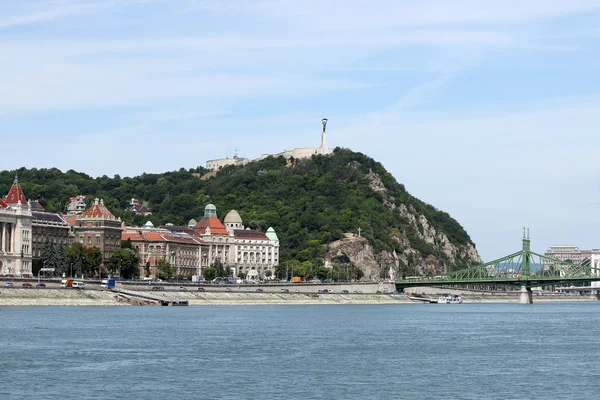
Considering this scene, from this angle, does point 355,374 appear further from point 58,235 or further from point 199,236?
point 199,236

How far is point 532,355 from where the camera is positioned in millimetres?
61719

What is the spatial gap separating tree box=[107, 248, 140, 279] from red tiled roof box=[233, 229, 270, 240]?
41732mm

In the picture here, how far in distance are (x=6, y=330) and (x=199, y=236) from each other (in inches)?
4617

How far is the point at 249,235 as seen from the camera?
193000 mm

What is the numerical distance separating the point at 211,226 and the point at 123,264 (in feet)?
146

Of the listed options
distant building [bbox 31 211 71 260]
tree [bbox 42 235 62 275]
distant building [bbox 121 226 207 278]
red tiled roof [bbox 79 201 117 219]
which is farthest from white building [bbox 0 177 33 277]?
distant building [bbox 121 226 207 278]

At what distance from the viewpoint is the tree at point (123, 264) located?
146 metres

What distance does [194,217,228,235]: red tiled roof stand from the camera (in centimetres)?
18950

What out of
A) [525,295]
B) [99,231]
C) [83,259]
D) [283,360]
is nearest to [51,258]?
[83,259]

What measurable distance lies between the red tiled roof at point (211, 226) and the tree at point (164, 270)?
90.4 ft

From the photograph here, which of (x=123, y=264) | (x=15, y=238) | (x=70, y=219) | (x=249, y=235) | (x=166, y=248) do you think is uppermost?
(x=70, y=219)

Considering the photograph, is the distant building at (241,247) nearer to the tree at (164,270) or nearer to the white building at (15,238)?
the tree at (164,270)

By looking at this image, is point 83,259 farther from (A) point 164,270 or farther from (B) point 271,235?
(B) point 271,235

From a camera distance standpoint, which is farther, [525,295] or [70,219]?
[525,295]
